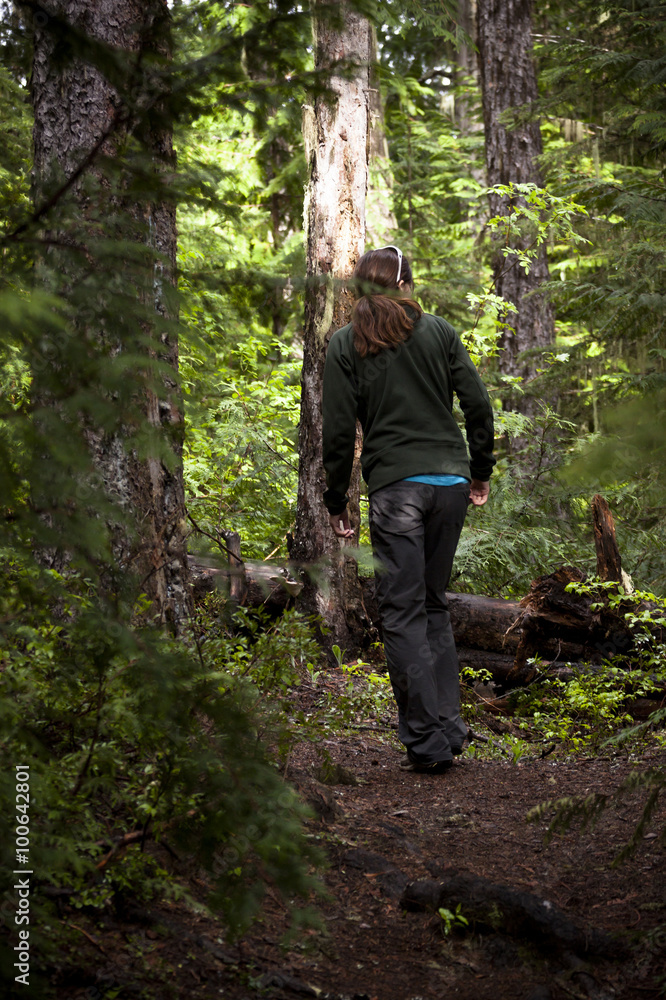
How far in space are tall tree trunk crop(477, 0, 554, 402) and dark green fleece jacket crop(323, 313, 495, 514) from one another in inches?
209

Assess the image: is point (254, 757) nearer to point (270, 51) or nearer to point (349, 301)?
point (270, 51)

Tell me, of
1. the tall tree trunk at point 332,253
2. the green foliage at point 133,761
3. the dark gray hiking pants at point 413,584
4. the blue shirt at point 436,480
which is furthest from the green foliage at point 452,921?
the tall tree trunk at point 332,253

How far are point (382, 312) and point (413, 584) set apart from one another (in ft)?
4.68

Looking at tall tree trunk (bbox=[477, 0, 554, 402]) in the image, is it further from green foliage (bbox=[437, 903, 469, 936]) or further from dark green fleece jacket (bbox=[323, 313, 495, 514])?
green foliage (bbox=[437, 903, 469, 936])

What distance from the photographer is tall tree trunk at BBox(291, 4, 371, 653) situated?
6.40 m

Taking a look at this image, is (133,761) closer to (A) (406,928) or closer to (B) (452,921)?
(A) (406,928)

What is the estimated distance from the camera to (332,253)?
6484 millimetres

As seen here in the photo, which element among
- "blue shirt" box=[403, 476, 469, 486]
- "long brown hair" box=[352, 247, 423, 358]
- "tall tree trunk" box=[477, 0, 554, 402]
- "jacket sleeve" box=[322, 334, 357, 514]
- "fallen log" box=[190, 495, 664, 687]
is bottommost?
"fallen log" box=[190, 495, 664, 687]

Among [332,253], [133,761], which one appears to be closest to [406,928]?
[133,761]

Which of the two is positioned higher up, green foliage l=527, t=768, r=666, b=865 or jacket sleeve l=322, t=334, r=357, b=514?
jacket sleeve l=322, t=334, r=357, b=514

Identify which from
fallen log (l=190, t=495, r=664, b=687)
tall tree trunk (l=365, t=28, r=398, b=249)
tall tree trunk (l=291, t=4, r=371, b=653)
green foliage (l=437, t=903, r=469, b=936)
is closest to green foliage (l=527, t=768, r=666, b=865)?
green foliage (l=437, t=903, r=469, b=936)

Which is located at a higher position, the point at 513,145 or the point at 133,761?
the point at 513,145

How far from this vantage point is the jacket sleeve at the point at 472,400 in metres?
4.32

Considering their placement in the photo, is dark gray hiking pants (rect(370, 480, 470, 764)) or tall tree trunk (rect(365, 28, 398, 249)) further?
tall tree trunk (rect(365, 28, 398, 249))
